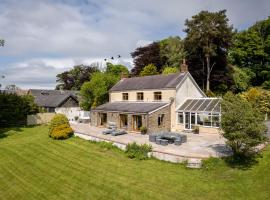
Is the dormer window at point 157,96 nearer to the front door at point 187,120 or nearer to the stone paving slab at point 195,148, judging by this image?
the front door at point 187,120

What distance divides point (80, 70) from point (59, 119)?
199 feet

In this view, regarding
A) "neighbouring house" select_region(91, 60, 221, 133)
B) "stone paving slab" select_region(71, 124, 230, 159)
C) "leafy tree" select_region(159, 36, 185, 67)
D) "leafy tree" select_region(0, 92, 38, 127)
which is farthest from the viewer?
"leafy tree" select_region(159, 36, 185, 67)

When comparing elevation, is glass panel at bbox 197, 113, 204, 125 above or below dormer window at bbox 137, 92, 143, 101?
below

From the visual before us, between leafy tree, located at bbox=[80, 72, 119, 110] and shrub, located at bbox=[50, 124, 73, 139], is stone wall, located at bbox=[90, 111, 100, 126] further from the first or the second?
shrub, located at bbox=[50, 124, 73, 139]

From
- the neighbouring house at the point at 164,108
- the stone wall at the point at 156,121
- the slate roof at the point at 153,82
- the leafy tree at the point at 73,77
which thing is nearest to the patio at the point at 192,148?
the stone wall at the point at 156,121

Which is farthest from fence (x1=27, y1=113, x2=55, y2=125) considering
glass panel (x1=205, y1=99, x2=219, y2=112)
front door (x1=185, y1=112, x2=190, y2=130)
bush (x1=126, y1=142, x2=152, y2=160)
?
glass panel (x1=205, y1=99, x2=219, y2=112)

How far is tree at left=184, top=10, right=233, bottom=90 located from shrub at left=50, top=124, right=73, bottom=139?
87.6 feet

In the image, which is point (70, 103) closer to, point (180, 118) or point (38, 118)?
point (38, 118)

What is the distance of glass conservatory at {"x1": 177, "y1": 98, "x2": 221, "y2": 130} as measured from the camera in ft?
95.3

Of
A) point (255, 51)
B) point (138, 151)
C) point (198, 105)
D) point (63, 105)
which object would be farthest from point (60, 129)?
point (255, 51)

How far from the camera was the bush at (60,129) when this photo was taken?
97.5ft

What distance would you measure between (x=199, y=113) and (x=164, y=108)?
413 centimetres

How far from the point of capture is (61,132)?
97.5 feet

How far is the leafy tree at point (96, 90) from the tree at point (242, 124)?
92.1 feet
